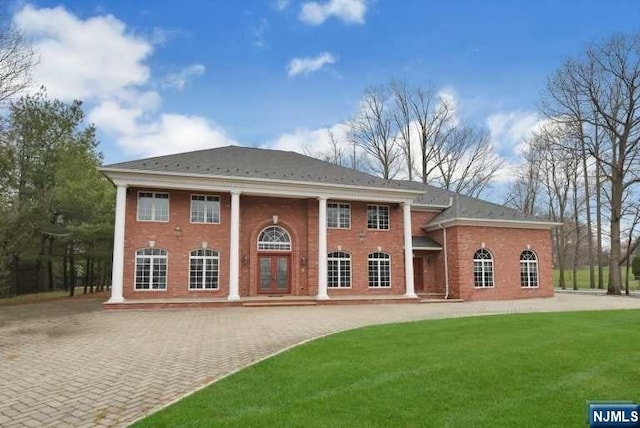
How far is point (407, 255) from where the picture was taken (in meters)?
20.9

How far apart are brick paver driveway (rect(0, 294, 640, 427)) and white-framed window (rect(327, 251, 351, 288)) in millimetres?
5502

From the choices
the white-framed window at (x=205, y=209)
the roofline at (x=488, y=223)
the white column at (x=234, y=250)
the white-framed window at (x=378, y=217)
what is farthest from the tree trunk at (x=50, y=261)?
the roofline at (x=488, y=223)

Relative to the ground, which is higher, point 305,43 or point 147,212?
point 305,43

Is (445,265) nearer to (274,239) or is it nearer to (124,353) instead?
(274,239)

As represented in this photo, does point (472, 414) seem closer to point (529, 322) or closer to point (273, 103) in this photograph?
point (529, 322)

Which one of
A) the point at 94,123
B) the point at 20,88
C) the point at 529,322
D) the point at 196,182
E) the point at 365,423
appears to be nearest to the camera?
the point at 365,423

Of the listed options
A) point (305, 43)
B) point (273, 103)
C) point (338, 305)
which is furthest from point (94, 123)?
point (338, 305)

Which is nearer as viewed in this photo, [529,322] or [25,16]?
[529,322]

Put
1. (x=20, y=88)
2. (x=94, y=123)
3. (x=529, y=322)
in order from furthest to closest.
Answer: (x=94, y=123)
(x=20, y=88)
(x=529, y=322)

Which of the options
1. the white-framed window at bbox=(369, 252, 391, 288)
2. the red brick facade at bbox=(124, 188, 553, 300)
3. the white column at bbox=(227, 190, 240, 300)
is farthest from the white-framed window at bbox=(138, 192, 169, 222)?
the white-framed window at bbox=(369, 252, 391, 288)

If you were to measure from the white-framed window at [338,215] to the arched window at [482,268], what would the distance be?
6470mm

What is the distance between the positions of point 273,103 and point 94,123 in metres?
17.3

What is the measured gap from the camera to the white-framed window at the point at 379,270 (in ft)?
70.8

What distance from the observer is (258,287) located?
66.2ft
